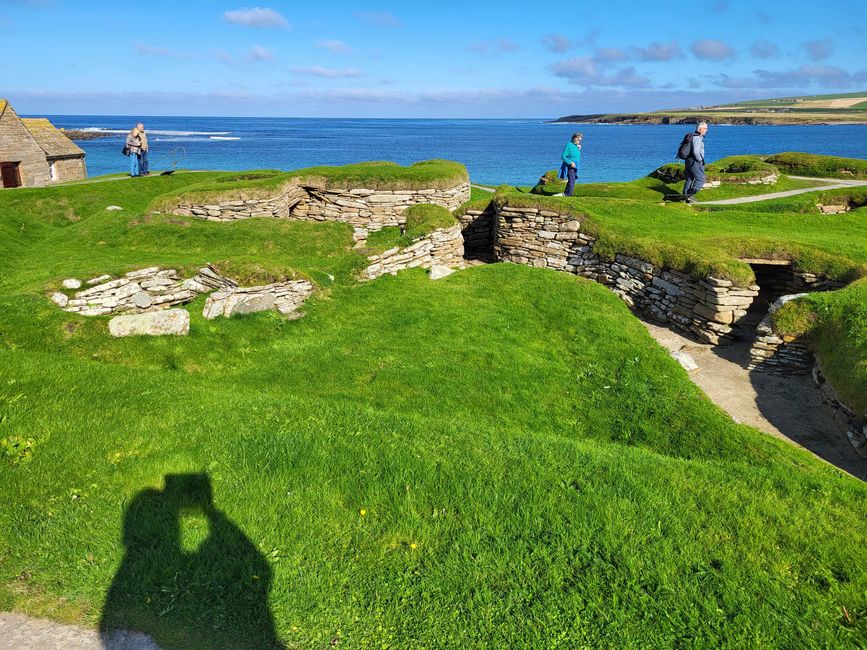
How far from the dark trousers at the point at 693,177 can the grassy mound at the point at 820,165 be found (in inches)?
562

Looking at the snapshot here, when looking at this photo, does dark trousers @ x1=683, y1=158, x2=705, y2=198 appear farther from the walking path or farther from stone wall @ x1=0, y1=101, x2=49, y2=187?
stone wall @ x1=0, y1=101, x2=49, y2=187

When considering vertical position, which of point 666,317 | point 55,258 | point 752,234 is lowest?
point 666,317

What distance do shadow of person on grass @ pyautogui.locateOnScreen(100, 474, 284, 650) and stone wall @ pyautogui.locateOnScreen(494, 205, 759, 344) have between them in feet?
47.5

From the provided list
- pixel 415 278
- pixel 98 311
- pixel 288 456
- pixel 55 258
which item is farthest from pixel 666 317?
pixel 55 258

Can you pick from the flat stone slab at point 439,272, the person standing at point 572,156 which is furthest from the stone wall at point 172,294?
the person standing at point 572,156

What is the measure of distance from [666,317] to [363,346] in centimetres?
1043

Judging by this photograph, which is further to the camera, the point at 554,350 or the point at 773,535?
the point at 554,350

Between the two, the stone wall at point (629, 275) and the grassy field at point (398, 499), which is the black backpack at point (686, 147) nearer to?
the stone wall at point (629, 275)

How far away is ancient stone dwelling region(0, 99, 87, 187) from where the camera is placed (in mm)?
34094

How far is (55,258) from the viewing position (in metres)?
17.3

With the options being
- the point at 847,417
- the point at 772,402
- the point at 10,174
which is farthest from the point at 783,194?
the point at 10,174

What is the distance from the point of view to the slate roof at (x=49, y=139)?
122 ft

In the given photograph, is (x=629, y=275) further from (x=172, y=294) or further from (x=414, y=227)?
(x=172, y=294)

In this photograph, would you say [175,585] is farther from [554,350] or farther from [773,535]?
[554,350]
